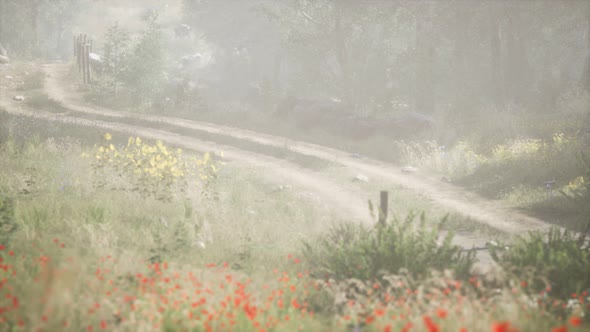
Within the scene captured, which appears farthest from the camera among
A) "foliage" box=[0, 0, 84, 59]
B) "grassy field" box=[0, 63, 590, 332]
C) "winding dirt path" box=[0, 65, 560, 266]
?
"foliage" box=[0, 0, 84, 59]

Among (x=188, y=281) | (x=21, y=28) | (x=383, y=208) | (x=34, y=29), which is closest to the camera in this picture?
(x=188, y=281)

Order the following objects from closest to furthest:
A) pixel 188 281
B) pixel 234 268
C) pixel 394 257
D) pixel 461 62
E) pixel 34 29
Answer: pixel 188 281
pixel 394 257
pixel 234 268
pixel 461 62
pixel 34 29

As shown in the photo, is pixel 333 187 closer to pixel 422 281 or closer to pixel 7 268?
pixel 422 281

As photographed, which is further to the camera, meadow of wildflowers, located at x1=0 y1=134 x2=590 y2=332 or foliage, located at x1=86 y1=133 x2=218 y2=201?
foliage, located at x1=86 y1=133 x2=218 y2=201

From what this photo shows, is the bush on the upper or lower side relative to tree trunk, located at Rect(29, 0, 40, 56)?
lower

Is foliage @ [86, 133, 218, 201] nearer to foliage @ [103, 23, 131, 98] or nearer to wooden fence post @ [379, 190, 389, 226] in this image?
wooden fence post @ [379, 190, 389, 226]

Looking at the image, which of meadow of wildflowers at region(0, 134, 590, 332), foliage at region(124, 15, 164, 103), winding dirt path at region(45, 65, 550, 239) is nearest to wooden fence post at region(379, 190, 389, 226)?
meadow of wildflowers at region(0, 134, 590, 332)

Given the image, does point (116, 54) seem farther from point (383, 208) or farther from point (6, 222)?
point (383, 208)

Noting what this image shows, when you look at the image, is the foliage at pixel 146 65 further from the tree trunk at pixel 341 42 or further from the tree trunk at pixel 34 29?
the tree trunk at pixel 34 29

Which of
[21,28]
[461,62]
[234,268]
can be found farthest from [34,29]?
[234,268]

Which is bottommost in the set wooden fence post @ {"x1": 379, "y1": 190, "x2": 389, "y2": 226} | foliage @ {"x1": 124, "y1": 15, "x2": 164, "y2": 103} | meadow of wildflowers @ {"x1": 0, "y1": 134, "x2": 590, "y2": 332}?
meadow of wildflowers @ {"x1": 0, "y1": 134, "x2": 590, "y2": 332}

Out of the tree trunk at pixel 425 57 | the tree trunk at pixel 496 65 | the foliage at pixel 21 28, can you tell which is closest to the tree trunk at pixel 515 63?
the tree trunk at pixel 496 65

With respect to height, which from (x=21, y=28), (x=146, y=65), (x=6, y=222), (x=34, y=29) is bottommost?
(x=6, y=222)

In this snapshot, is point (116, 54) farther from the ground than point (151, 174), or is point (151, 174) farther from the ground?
point (116, 54)
